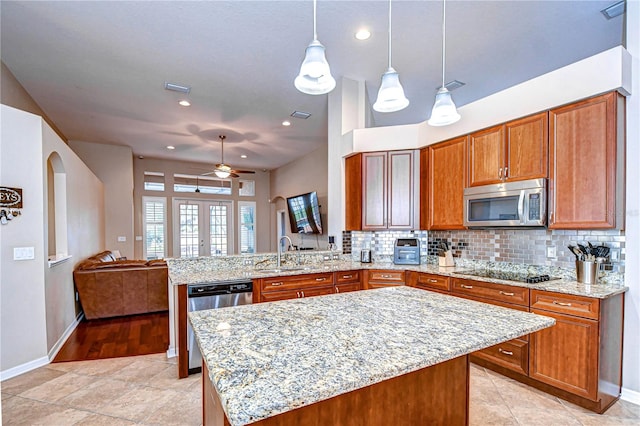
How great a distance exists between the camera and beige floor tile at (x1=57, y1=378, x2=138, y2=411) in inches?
90.9

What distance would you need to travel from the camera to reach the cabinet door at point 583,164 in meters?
2.30

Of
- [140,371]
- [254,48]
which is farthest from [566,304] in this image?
[254,48]

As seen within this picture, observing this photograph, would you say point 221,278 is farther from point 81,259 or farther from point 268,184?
point 268,184

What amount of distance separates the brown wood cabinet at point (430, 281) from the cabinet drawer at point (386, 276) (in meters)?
0.09

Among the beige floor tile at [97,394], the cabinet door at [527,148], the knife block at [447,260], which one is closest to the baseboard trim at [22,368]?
the beige floor tile at [97,394]

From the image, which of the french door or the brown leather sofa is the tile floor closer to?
the brown leather sofa

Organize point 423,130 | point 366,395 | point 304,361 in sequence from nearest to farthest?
point 304,361 → point 366,395 → point 423,130

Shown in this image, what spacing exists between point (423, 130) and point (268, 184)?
268 inches

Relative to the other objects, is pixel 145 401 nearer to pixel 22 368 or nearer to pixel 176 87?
pixel 22 368

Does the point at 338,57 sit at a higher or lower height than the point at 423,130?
higher

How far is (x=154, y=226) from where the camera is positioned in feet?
26.9

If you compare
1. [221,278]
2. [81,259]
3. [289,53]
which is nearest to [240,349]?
[221,278]

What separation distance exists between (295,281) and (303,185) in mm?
4721

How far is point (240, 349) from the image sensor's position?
1.09 metres
